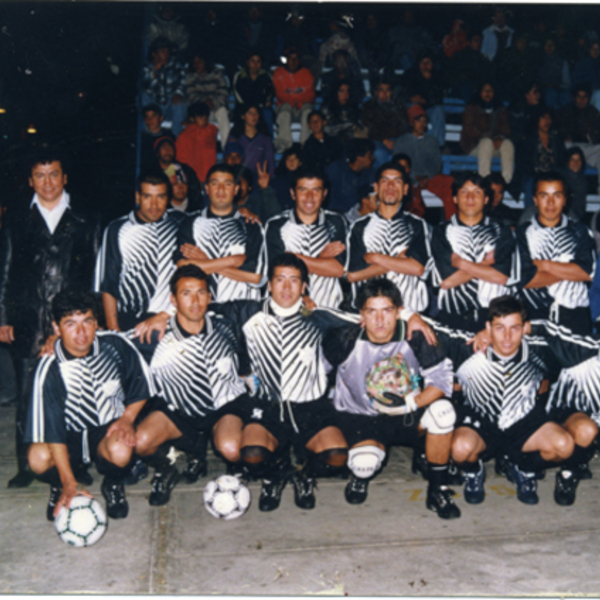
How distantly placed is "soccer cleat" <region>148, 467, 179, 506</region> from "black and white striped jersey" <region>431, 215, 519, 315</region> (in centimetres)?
232

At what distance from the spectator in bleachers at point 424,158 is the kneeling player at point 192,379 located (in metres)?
4.76

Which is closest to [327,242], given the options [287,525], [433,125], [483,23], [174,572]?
[287,525]

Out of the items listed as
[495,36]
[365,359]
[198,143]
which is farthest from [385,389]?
[495,36]

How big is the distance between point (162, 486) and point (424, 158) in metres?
5.87

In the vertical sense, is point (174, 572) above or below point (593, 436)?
below

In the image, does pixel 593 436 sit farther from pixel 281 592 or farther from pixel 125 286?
pixel 125 286

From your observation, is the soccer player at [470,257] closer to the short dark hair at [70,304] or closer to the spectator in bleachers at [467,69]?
the short dark hair at [70,304]

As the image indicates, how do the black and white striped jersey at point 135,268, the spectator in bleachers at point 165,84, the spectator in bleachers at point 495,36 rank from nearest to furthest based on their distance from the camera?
the black and white striped jersey at point 135,268
the spectator in bleachers at point 165,84
the spectator in bleachers at point 495,36

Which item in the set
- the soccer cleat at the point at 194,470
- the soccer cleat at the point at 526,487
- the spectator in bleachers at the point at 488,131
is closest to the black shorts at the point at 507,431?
the soccer cleat at the point at 526,487

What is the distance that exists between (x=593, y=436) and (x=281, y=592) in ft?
7.59

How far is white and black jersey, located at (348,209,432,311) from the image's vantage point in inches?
216

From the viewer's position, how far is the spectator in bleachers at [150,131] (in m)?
8.41

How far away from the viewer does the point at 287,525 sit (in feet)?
14.2

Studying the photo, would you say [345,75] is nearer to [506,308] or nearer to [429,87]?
[429,87]
